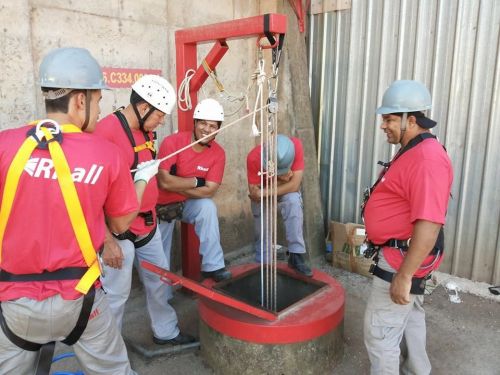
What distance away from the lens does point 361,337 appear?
12.5 ft

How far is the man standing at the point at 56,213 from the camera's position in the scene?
72.4 inches

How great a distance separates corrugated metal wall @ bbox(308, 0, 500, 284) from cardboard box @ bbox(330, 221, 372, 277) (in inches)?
17.5

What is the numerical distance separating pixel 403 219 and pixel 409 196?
0.18 meters

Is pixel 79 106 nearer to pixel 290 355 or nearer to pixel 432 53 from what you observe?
pixel 290 355

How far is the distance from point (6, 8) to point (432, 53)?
164 inches

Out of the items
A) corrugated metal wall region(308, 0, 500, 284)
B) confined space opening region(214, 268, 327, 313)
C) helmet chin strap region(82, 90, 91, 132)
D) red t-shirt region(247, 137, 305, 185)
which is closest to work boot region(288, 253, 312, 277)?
confined space opening region(214, 268, 327, 313)

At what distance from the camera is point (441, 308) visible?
4.34 m

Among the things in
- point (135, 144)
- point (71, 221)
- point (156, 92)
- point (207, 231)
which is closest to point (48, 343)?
point (71, 221)

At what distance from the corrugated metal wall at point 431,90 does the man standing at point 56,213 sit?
12.7 ft

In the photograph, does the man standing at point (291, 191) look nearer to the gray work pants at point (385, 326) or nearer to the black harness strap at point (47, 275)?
the gray work pants at point (385, 326)

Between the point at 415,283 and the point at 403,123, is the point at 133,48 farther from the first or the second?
the point at 415,283

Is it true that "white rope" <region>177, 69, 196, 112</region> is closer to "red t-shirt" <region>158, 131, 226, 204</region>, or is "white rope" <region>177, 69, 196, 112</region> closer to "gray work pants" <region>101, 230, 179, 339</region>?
"red t-shirt" <region>158, 131, 226, 204</region>

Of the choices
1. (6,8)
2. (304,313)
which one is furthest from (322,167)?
(6,8)

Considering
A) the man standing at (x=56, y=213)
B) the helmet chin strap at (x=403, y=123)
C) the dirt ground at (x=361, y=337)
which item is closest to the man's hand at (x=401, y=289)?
the helmet chin strap at (x=403, y=123)
